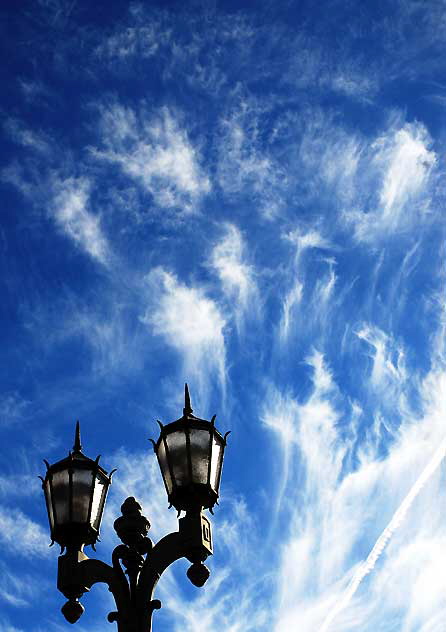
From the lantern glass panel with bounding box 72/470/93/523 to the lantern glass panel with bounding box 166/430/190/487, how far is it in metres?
0.91

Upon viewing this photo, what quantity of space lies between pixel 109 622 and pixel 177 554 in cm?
98

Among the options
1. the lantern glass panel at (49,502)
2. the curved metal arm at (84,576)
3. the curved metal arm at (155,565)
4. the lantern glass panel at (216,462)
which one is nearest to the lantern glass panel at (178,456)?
the lantern glass panel at (216,462)

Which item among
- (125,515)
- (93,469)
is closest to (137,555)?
(125,515)

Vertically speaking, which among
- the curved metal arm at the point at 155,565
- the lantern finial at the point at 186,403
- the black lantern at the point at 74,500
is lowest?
the curved metal arm at the point at 155,565

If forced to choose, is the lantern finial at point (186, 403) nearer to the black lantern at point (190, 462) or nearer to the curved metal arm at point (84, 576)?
the black lantern at point (190, 462)

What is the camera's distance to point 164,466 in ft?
23.3

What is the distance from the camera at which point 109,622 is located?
688cm

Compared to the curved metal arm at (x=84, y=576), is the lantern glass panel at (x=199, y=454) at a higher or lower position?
higher

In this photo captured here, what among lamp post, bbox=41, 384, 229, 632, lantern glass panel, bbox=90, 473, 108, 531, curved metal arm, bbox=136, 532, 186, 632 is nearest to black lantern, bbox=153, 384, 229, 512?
lamp post, bbox=41, 384, 229, 632

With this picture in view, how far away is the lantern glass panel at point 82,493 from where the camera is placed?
711cm

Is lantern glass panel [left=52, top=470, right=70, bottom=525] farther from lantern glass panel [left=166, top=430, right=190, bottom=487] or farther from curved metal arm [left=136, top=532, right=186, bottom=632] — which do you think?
lantern glass panel [left=166, top=430, right=190, bottom=487]

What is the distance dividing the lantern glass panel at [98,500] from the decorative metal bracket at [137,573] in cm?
34

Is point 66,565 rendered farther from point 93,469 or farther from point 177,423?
point 177,423

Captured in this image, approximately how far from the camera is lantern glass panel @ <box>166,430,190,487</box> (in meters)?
6.91
